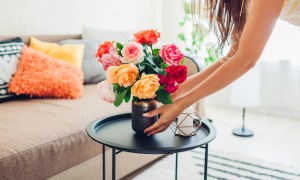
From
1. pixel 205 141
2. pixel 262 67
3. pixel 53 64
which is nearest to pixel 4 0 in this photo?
pixel 53 64

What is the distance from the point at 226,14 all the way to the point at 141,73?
389mm

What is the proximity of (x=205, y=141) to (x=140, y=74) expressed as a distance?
338mm

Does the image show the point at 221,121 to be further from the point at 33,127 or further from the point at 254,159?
the point at 33,127

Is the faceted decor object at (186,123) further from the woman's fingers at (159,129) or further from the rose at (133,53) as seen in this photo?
the rose at (133,53)

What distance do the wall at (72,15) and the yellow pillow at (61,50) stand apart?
0.26m

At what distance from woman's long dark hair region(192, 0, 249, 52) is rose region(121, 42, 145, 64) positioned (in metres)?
0.26

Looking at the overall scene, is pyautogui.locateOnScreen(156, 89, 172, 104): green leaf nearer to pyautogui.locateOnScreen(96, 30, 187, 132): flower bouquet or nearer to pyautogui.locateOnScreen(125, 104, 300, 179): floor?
pyautogui.locateOnScreen(96, 30, 187, 132): flower bouquet

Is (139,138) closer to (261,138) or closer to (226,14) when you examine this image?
(226,14)

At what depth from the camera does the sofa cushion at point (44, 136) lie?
1354 mm

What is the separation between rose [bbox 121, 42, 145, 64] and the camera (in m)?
1.22

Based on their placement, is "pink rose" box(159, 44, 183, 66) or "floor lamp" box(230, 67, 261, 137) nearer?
"pink rose" box(159, 44, 183, 66)

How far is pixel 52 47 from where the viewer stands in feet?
7.51

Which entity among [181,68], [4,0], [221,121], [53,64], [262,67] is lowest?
[221,121]

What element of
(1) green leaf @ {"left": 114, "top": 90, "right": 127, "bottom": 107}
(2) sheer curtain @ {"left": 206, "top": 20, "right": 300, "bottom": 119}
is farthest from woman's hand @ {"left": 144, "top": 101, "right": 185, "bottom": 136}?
(2) sheer curtain @ {"left": 206, "top": 20, "right": 300, "bottom": 119}
